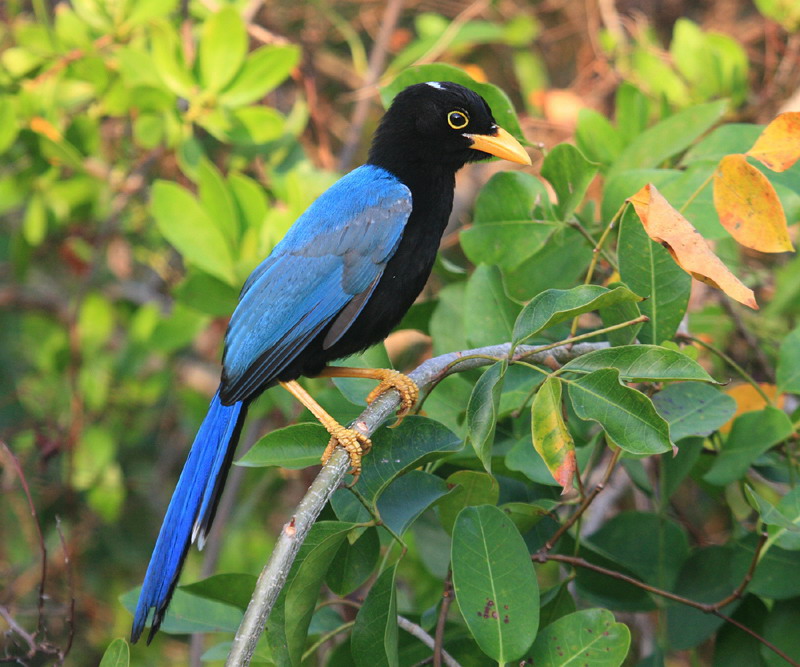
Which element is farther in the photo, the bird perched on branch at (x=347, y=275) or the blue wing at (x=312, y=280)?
the blue wing at (x=312, y=280)

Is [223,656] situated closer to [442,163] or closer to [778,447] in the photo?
[778,447]

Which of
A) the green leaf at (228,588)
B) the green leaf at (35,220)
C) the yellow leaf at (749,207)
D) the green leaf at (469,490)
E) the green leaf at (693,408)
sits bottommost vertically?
the green leaf at (35,220)

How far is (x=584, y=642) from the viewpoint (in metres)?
1.98

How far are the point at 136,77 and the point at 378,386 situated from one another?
185 cm

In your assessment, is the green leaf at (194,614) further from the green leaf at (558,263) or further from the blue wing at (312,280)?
the green leaf at (558,263)

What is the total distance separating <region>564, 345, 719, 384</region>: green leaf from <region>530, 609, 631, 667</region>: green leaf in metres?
0.51

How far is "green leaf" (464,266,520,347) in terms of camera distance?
2.71m

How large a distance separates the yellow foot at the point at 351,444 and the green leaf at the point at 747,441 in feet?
3.04

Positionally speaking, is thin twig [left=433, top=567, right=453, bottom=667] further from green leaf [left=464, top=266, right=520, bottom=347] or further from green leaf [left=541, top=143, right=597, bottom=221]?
green leaf [left=541, top=143, right=597, bottom=221]

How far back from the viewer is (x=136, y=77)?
3.90 meters

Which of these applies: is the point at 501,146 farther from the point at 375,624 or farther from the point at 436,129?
the point at 375,624

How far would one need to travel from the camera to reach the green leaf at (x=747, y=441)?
247cm

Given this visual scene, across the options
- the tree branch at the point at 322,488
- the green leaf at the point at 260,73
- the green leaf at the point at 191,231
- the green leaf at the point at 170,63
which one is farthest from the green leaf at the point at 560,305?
the green leaf at the point at 170,63

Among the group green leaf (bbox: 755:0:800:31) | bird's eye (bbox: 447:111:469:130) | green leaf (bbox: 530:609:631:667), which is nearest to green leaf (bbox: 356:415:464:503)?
green leaf (bbox: 530:609:631:667)
